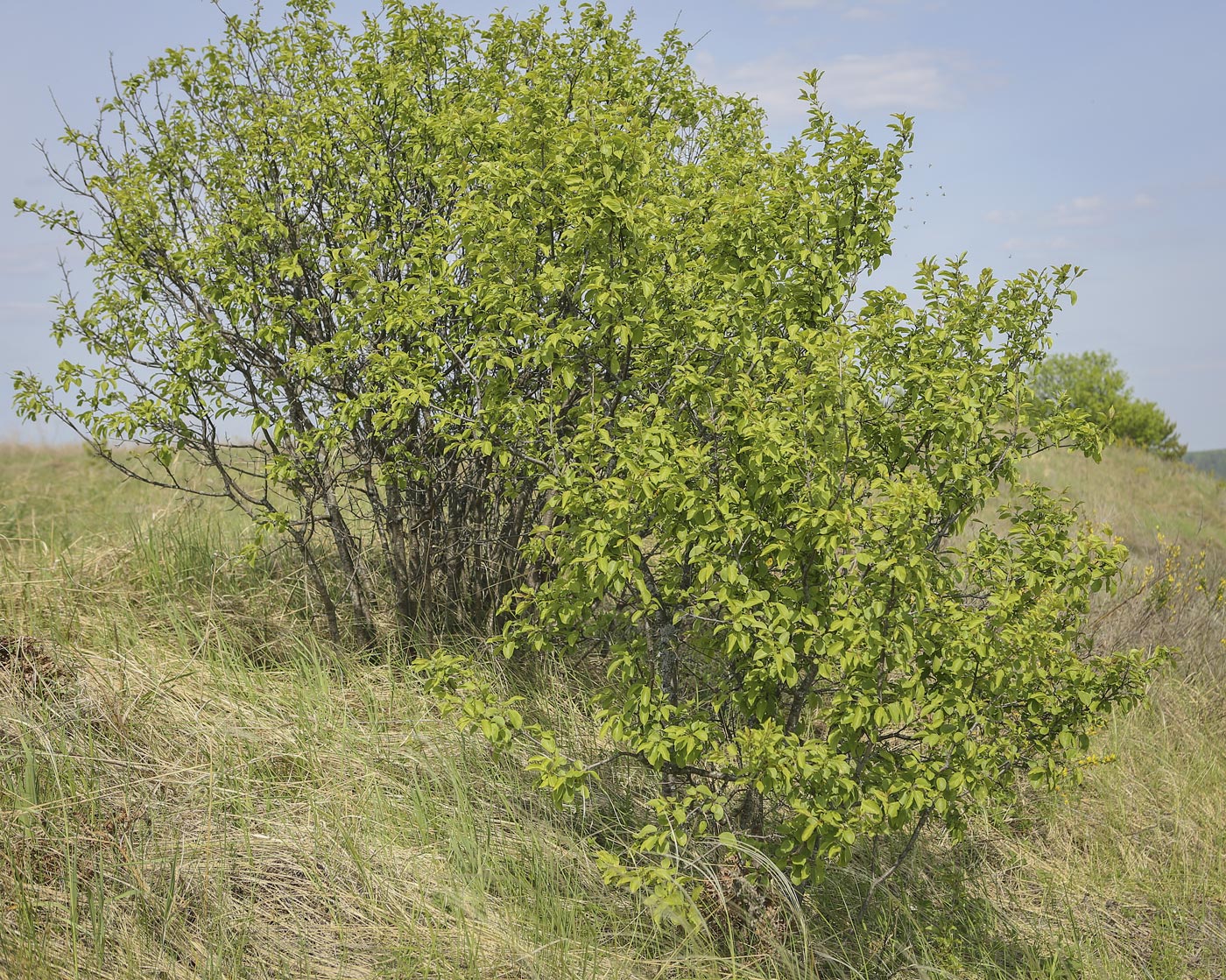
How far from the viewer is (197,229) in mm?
6398

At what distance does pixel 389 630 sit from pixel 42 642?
1.96 meters

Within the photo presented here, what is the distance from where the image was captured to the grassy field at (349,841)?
151 inches

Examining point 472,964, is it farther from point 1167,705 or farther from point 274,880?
point 1167,705

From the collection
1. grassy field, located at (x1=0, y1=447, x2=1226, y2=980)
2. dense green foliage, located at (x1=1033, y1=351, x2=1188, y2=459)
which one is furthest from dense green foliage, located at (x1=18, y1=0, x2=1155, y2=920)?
dense green foliage, located at (x1=1033, y1=351, x2=1188, y2=459)

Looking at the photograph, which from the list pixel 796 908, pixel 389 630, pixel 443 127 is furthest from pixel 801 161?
pixel 389 630

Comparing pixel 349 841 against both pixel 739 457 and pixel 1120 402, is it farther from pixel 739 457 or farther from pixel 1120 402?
pixel 1120 402

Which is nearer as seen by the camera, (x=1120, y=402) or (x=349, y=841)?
(x=349, y=841)

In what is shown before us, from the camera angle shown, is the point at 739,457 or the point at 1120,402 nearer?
the point at 739,457

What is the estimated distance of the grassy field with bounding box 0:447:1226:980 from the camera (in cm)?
382

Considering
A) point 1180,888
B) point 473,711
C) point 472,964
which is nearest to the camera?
point 472,964

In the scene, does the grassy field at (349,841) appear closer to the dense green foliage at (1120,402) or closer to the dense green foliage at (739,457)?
the dense green foliage at (739,457)

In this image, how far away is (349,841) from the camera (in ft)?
13.7

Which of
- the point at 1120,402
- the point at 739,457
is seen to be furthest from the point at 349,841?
the point at 1120,402

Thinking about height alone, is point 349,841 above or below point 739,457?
below
